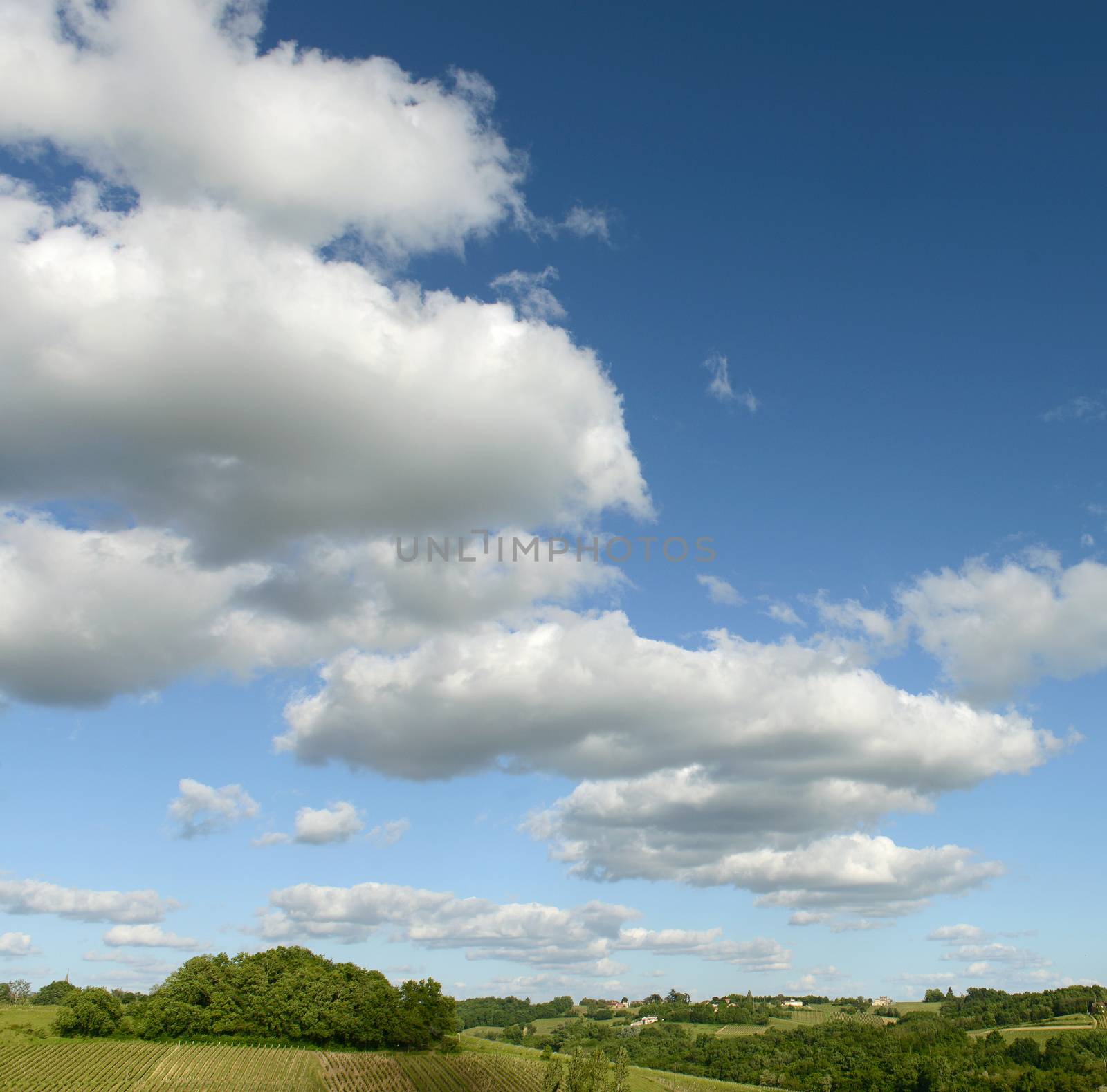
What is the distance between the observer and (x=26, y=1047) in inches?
5276

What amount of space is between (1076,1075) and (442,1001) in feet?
399

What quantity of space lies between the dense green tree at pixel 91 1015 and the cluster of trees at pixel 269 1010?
0.38 ft

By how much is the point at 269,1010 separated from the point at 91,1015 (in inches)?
1102

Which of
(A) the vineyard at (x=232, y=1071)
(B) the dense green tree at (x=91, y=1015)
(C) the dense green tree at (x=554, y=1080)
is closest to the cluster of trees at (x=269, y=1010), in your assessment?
(B) the dense green tree at (x=91, y=1015)

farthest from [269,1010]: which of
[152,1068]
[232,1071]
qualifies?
[152,1068]

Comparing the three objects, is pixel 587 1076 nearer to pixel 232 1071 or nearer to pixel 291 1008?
pixel 232 1071

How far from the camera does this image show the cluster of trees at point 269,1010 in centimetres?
14625

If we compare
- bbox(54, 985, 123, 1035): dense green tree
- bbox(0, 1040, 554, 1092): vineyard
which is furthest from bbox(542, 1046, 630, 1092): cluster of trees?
bbox(54, 985, 123, 1035): dense green tree

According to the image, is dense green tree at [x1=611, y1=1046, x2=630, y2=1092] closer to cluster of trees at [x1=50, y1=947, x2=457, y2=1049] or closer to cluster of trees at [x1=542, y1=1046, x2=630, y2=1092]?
cluster of trees at [x1=542, y1=1046, x2=630, y2=1092]

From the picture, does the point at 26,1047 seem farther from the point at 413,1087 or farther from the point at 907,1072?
the point at 907,1072

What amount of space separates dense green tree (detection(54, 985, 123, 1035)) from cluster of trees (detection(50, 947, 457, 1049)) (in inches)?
4.5

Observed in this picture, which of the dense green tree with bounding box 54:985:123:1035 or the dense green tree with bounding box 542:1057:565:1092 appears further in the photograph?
the dense green tree with bounding box 54:985:123:1035

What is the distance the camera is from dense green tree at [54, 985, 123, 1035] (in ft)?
472

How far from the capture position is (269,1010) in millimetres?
149750
